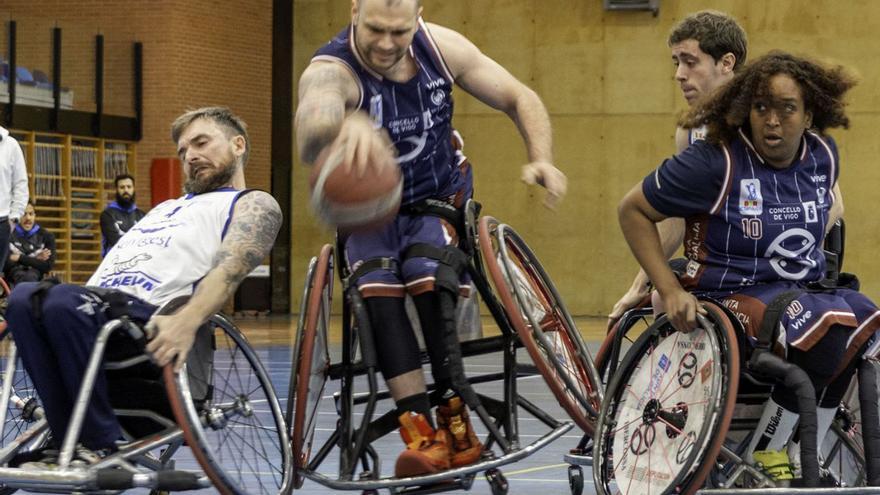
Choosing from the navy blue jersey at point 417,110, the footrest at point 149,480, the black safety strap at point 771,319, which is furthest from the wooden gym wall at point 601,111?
the footrest at point 149,480

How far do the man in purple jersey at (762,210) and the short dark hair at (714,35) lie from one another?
3.03 feet

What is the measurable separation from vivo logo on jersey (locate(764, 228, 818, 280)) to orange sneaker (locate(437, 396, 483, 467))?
91 cm

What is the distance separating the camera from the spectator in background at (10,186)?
864 centimetres

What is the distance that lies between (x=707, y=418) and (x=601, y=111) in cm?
1562

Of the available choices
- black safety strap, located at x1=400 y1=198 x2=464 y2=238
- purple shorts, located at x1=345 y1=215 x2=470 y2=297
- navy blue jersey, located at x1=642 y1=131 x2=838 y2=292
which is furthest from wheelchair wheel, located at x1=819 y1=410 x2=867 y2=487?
black safety strap, located at x1=400 y1=198 x2=464 y2=238

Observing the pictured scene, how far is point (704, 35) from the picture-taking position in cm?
500

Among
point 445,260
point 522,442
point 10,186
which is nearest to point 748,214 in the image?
point 445,260

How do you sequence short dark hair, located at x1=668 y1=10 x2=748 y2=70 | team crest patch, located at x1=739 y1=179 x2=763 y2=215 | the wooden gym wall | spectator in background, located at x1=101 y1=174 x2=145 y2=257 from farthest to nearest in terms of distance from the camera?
the wooden gym wall, spectator in background, located at x1=101 y1=174 x2=145 y2=257, short dark hair, located at x1=668 y1=10 x2=748 y2=70, team crest patch, located at x1=739 y1=179 x2=763 y2=215

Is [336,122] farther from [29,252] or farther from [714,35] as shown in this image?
[29,252]

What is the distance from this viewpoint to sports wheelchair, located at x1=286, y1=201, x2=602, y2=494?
404 cm

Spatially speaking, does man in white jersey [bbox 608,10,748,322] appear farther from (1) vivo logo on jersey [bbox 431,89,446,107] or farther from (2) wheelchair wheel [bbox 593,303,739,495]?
(1) vivo logo on jersey [bbox 431,89,446,107]

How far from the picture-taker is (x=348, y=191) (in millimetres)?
3812

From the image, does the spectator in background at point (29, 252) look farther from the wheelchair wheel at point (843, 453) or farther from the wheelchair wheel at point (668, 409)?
the wheelchair wheel at point (843, 453)

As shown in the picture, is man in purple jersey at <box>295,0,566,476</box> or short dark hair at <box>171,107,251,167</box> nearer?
man in purple jersey at <box>295,0,566,476</box>
